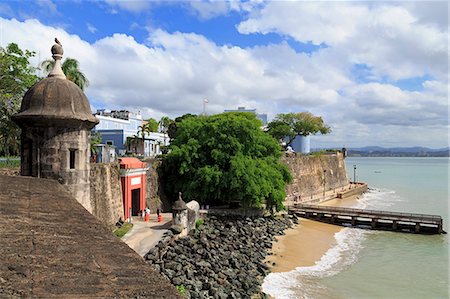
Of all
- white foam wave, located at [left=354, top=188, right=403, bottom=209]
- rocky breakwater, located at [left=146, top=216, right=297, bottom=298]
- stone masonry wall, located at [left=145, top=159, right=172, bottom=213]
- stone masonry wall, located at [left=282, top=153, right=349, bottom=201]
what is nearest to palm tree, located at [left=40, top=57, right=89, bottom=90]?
stone masonry wall, located at [left=145, top=159, right=172, bottom=213]

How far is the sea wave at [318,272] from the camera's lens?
17938 millimetres

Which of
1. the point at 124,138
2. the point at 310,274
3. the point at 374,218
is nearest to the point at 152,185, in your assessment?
the point at 310,274

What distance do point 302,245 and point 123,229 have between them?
12.4 metres

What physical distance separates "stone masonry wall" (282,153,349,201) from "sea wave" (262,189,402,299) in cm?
1265

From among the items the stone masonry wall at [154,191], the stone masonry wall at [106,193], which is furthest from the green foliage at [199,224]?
the stone masonry wall at [154,191]

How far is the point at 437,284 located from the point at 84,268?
823 inches

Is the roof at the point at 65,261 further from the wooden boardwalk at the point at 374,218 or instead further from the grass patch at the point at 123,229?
the wooden boardwalk at the point at 374,218

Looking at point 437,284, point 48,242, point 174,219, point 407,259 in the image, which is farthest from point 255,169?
point 48,242

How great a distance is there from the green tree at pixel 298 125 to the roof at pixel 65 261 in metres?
57.5

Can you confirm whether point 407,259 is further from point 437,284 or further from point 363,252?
point 437,284

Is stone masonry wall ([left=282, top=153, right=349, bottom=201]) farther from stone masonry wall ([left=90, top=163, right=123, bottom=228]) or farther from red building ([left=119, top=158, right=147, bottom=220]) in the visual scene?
stone masonry wall ([left=90, top=163, right=123, bottom=228])

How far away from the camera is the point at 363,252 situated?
1018 inches

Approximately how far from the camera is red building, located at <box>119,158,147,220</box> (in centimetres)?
2634

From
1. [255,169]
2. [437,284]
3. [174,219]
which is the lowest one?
[437,284]
